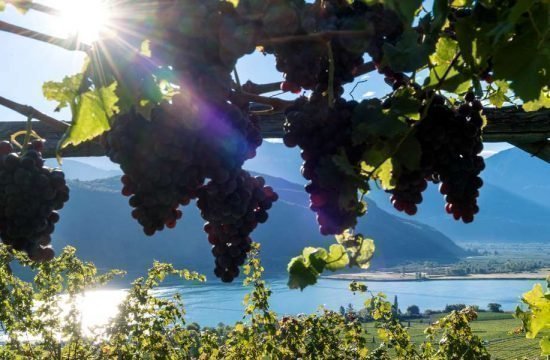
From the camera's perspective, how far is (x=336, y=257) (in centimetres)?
141

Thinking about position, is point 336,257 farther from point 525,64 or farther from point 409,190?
point 525,64

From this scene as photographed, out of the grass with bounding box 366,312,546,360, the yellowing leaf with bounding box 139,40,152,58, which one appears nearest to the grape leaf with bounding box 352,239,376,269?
the yellowing leaf with bounding box 139,40,152,58

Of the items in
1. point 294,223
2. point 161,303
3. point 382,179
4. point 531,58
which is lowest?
point 161,303

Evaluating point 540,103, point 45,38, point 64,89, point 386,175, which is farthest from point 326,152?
point 540,103

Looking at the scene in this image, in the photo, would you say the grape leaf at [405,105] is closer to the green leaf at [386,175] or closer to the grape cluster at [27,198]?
the green leaf at [386,175]

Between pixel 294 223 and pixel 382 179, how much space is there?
127657mm

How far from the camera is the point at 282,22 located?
39.6 inches

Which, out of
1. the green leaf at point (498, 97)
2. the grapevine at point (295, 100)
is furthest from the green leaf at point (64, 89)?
the green leaf at point (498, 97)

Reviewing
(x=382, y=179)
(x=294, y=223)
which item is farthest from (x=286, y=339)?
(x=294, y=223)

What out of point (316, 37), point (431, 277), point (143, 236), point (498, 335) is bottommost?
point (498, 335)

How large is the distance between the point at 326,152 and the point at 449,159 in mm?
337

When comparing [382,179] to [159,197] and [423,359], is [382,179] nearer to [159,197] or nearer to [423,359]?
[159,197]

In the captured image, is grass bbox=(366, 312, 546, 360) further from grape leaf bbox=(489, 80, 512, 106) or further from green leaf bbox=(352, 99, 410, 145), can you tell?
green leaf bbox=(352, 99, 410, 145)

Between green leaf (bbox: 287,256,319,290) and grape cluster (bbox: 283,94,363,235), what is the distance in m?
0.14
